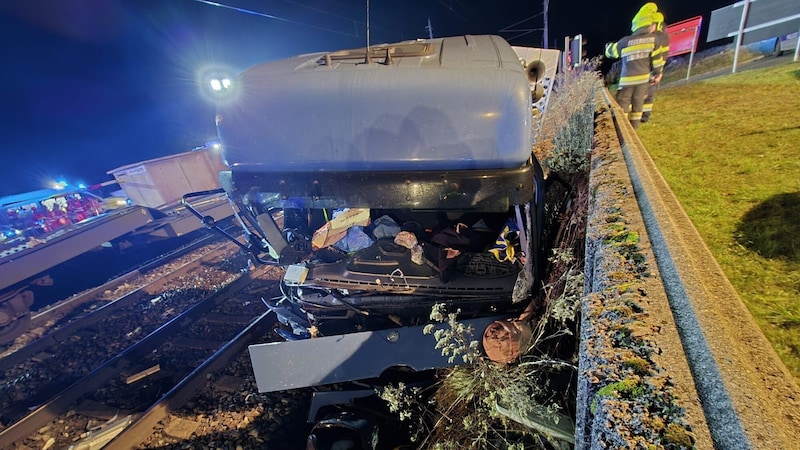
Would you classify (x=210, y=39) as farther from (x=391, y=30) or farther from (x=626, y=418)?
(x=626, y=418)

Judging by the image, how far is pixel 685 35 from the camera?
34.4ft

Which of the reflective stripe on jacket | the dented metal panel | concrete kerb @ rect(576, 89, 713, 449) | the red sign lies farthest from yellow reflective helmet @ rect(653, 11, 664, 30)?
the red sign

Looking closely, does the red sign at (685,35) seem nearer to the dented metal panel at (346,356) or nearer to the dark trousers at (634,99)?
the dark trousers at (634,99)

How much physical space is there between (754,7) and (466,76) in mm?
11082

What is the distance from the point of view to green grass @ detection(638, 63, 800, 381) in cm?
171

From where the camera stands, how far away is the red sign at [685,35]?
10.2 m

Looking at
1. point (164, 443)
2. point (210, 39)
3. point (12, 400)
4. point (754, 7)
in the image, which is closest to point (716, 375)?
point (164, 443)

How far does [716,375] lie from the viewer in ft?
3.05

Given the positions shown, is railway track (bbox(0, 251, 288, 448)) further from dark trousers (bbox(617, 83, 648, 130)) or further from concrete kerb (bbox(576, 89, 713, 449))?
dark trousers (bbox(617, 83, 648, 130))

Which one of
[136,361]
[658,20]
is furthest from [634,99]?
[136,361]

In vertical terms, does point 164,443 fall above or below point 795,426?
below

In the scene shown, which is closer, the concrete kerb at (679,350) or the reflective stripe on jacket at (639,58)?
the concrete kerb at (679,350)

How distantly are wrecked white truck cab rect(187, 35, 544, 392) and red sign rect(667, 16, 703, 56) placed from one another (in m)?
12.0

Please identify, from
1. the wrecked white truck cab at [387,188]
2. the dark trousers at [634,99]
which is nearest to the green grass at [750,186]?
the dark trousers at [634,99]
